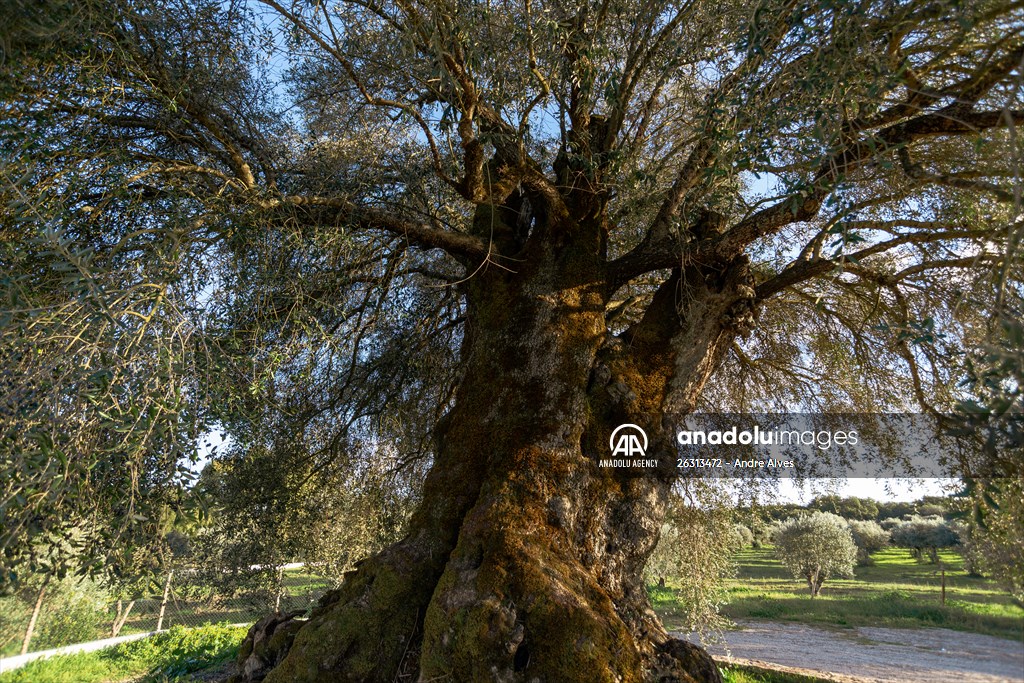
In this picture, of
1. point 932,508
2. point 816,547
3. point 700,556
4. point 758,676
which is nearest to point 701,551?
point 700,556

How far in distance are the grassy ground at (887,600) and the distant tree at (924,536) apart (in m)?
0.48

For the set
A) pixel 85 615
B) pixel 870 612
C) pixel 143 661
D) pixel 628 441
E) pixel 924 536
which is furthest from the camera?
pixel 924 536

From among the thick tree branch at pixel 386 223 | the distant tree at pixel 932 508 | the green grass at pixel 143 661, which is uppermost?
the thick tree branch at pixel 386 223

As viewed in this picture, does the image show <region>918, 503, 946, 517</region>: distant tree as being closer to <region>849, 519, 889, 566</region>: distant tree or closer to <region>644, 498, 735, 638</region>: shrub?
<region>644, 498, 735, 638</region>: shrub

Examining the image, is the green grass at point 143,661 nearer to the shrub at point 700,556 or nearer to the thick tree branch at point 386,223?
the thick tree branch at point 386,223

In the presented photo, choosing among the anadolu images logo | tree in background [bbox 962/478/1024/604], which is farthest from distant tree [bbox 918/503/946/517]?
the anadolu images logo

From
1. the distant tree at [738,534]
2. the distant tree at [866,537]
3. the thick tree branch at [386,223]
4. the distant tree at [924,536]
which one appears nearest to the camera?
the thick tree branch at [386,223]

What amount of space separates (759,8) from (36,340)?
4665 mm

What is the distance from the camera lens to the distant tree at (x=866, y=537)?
1094 inches

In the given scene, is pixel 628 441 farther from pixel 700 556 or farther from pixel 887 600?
pixel 887 600

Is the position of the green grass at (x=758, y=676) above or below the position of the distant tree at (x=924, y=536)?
below

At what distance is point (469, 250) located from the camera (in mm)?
5969

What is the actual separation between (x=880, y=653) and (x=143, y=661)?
14.8 metres

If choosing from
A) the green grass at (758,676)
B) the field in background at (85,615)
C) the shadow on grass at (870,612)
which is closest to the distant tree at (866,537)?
the shadow on grass at (870,612)
